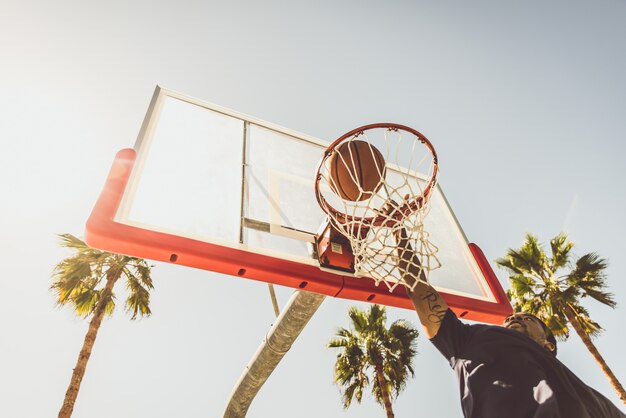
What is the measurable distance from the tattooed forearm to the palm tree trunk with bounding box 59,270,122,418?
7110 millimetres

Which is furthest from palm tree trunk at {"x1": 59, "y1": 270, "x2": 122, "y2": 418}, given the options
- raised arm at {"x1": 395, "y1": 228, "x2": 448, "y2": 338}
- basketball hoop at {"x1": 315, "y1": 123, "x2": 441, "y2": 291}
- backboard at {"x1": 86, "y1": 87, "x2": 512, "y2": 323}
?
raised arm at {"x1": 395, "y1": 228, "x2": 448, "y2": 338}

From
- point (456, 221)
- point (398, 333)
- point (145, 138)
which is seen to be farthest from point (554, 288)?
point (145, 138)

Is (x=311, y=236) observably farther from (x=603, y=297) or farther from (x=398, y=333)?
(x=603, y=297)

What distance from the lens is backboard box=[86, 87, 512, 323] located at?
2686 mm

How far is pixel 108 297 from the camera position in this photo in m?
7.71

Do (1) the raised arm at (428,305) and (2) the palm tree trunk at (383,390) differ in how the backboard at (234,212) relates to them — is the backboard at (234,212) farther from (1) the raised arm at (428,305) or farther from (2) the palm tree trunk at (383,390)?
(2) the palm tree trunk at (383,390)

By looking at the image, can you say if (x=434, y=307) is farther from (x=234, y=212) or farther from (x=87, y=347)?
(x=87, y=347)

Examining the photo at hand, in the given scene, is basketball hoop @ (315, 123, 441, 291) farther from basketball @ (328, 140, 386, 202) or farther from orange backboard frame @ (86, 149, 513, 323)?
orange backboard frame @ (86, 149, 513, 323)

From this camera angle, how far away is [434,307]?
5.95ft

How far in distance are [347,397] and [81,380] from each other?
20.3 feet

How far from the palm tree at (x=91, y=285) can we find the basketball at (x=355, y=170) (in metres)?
6.61

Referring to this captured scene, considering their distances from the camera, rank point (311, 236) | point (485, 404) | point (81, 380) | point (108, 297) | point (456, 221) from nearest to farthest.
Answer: point (485, 404), point (311, 236), point (456, 221), point (81, 380), point (108, 297)

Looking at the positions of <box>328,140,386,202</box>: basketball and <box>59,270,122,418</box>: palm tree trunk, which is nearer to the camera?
<box>328,140,386,202</box>: basketball

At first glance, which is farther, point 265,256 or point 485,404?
point 265,256
